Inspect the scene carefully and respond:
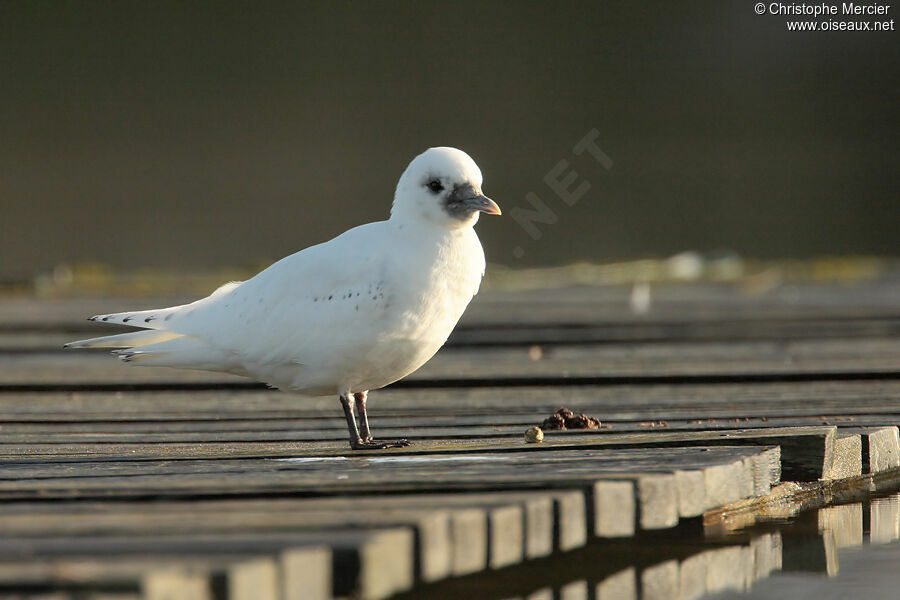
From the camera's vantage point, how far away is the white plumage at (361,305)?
384 centimetres

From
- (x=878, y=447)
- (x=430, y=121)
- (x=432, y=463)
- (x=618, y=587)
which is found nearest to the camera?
(x=618, y=587)

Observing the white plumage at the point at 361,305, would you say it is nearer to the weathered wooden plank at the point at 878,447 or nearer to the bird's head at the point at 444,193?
the bird's head at the point at 444,193

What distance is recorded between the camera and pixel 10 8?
14.6 meters

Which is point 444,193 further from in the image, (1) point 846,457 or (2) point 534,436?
(1) point 846,457

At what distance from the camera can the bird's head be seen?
3.95 metres

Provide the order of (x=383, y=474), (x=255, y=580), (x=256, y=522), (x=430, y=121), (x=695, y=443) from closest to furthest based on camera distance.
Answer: (x=255, y=580) < (x=256, y=522) < (x=383, y=474) < (x=695, y=443) < (x=430, y=121)

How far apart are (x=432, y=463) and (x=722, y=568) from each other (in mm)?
679

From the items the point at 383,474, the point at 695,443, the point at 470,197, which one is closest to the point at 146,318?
the point at 470,197

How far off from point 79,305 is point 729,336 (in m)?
4.06

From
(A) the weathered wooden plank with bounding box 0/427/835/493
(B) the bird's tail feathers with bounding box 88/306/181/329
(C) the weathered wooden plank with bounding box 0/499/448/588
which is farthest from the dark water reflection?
(B) the bird's tail feathers with bounding box 88/306/181/329

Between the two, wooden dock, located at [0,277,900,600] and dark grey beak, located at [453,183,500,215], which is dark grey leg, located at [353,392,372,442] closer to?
wooden dock, located at [0,277,900,600]

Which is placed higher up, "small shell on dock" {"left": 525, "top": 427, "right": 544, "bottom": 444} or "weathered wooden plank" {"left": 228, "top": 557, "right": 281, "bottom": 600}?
"small shell on dock" {"left": 525, "top": 427, "right": 544, "bottom": 444}

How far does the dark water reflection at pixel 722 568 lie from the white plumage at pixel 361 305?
0.78m

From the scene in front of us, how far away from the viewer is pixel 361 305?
382 centimetres
